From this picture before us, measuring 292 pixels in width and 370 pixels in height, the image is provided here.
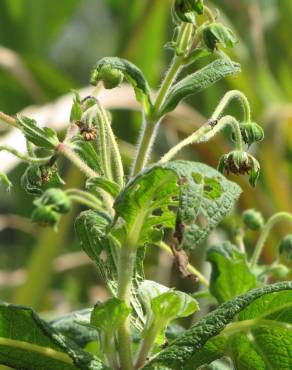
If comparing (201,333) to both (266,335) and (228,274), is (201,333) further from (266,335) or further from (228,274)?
(228,274)

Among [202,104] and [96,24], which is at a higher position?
[96,24]

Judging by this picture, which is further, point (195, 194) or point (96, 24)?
point (96, 24)

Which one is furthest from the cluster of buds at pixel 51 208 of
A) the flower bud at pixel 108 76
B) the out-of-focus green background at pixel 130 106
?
the out-of-focus green background at pixel 130 106

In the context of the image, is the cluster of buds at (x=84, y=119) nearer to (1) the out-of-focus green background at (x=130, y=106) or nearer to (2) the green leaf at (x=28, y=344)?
(2) the green leaf at (x=28, y=344)

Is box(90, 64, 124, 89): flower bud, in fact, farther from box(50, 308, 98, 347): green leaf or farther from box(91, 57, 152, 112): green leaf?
box(50, 308, 98, 347): green leaf

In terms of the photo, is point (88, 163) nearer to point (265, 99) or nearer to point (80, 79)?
point (265, 99)

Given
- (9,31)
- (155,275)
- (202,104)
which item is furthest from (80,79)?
(155,275)
